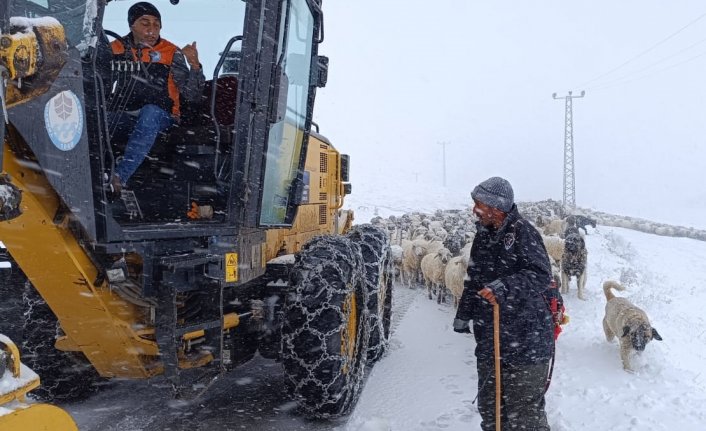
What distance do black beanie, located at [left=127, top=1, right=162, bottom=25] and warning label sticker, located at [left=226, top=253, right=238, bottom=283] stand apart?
189cm

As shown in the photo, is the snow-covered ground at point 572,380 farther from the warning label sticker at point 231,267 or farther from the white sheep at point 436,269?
the warning label sticker at point 231,267

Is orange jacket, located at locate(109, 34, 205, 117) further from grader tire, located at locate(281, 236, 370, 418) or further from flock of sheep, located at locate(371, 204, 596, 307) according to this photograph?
flock of sheep, located at locate(371, 204, 596, 307)

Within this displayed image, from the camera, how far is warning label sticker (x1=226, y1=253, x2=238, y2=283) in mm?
3556

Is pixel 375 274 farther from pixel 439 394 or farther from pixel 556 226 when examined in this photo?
pixel 556 226

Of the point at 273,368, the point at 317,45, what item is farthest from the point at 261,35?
the point at 273,368

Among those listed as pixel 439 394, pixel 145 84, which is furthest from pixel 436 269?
pixel 145 84

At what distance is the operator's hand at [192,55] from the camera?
167 inches

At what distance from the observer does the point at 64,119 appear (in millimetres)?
2514

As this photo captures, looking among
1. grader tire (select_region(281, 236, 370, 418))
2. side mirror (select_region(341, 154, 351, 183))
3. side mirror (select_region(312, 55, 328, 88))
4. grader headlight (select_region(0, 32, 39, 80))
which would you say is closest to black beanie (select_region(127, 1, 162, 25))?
side mirror (select_region(312, 55, 328, 88))

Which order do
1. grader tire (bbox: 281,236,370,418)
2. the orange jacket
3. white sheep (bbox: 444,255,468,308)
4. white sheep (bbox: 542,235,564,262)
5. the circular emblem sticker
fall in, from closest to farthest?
1. the circular emblem sticker
2. the orange jacket
3. grader tire (bbox: 281,236,370,418)
4. white sheep (bbox: 444,255,468,308)
5. white sheep (bbox: 542,235,564,262)

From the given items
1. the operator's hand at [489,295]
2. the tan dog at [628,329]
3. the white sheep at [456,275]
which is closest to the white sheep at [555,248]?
the white sheep at [456,275]

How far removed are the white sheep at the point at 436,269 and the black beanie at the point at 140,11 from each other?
7420mm

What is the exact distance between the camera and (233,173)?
3.68m

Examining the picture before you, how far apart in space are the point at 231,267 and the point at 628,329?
433 centimetres
